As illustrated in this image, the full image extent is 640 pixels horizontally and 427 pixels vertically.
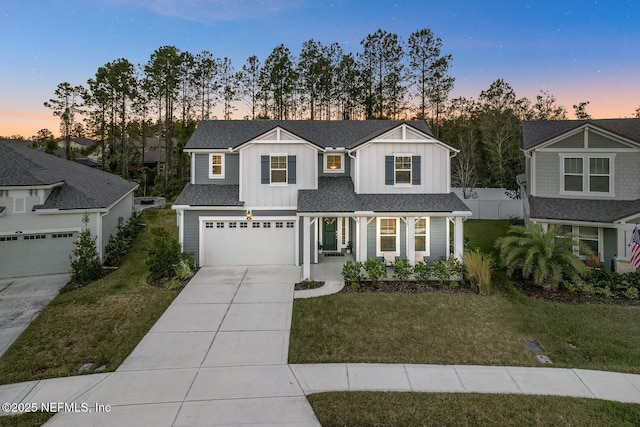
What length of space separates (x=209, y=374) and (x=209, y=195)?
9.14m

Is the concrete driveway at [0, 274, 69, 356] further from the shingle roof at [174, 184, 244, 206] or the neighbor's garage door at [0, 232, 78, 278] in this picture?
the shingle roof at [174, 184, 244, 206]

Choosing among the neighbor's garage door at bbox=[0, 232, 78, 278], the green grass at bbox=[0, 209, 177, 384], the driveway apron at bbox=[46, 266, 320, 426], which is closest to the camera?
the driveway apron at bbox=[46, 266, 320, 426]

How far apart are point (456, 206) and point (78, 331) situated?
1246 centimetres

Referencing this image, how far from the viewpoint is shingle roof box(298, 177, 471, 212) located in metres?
13.0

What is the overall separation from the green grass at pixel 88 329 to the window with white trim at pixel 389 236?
7722 millimetres

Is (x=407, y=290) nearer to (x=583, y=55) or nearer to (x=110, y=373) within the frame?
(x=110, y=373)

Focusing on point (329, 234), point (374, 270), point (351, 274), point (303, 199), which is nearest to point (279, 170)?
point (303, 199)

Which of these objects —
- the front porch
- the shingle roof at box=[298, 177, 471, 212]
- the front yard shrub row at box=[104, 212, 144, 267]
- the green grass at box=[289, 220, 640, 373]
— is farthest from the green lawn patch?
the front yard shrub row at box=[104, 212, 144, 267]

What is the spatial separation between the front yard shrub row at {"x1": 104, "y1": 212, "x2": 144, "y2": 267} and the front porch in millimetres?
8230

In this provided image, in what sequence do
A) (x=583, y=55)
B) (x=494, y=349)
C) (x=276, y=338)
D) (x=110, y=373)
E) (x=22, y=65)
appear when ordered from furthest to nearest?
(x=22, y=65), (x=583, y=55), (x=276, y=338), (x=494, y=349), (x=110, y=373)

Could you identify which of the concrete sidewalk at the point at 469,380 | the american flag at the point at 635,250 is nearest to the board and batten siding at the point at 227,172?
the concrete sidewalk at the point at 469,380

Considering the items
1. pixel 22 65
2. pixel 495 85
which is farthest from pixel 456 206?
Answer: pixel 495 85

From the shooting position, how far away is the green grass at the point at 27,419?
17.2 feet

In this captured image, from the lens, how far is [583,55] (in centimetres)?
1950
